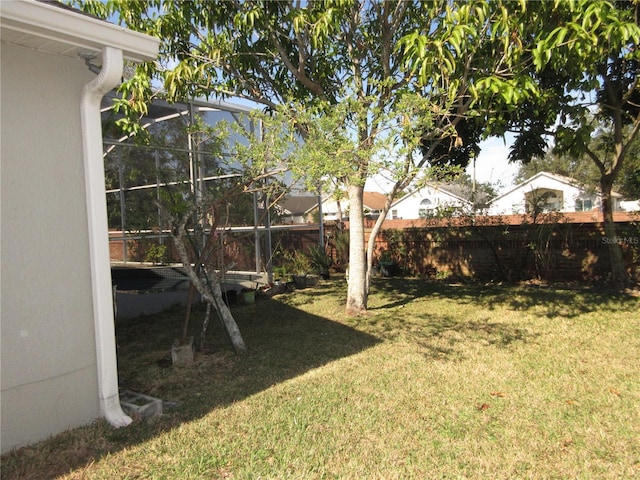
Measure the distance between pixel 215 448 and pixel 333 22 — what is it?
4977mm

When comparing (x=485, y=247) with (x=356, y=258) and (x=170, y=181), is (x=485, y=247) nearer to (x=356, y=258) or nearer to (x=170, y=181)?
(x=356, y=258)

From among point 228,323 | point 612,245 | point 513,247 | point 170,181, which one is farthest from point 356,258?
point 612,245

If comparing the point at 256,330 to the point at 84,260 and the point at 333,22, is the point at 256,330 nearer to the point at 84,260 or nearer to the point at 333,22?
the point at 84,260

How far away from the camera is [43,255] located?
124 inches

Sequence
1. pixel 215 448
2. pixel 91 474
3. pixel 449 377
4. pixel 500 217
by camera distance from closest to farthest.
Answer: pixel 91 474, pixel 215 448, pixel 449 377, pixel 500 217

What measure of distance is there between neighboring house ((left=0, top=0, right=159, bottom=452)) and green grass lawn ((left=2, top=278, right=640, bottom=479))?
1.17ft

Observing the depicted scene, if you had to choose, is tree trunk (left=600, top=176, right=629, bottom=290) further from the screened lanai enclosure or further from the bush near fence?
the screened lanai enclosure

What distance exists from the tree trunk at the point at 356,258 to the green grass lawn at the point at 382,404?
1.51ft

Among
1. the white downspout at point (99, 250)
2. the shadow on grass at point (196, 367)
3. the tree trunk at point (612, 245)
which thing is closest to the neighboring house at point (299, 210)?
the shadow on grass at point (196, 367)

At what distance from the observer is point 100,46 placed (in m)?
3.17

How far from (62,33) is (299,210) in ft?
29.3

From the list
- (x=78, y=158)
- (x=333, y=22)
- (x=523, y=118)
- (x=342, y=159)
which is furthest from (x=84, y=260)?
(x=523, y=118)

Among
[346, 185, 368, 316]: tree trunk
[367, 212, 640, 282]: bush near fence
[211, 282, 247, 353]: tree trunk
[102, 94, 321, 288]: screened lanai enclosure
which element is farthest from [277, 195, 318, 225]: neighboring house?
[211, 282, 247, 353]: tree trunk

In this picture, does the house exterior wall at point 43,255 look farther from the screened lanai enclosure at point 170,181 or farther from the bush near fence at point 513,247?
the bush near fence at point 513,247
